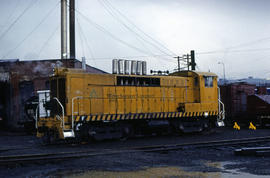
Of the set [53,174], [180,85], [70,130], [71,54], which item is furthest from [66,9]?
[53,174]

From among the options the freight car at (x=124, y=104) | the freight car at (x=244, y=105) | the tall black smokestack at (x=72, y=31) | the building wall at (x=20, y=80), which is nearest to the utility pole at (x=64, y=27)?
the tall black smokestack at (x=72, y=31)

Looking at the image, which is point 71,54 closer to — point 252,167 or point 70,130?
point 70,130

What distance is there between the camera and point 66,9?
86.3 ft

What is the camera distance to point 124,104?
50.4ft

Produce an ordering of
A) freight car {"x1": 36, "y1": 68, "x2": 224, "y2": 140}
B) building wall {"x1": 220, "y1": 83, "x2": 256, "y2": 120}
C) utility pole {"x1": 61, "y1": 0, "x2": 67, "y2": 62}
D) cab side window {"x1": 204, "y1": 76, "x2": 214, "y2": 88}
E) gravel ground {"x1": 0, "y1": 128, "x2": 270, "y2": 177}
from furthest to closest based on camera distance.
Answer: utility pole {"x1": 61, "y1": 0, "x2": 67, "y2": 62} → building wall {"x1": 220, "y1": 83, "x2": 256, "y2": 120} → cab side window {"x1": 204, "y1": 76, "x2": 214, "y2": 88} → freight car {"x1": 36, "y1": 68, "x2": 224, "y2": 140} → gravel ground {"x1": 0, "y1": 128, "x2": 270, "y2": 177}

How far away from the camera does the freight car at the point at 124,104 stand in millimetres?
13930

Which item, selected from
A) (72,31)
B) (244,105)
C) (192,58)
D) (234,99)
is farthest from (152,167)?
(192,58)

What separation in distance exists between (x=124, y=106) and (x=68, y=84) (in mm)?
3057

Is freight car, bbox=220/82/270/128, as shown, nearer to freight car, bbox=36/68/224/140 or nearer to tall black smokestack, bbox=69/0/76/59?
freight car, bbox=36/68/224/140

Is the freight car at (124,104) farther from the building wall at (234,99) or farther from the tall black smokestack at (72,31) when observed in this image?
the tall black smokestack at (72,31)

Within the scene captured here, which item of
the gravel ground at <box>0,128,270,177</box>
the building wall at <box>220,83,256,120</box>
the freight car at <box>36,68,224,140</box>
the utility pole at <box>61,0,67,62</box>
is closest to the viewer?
the gravel ground at <box>0,128,270,177</box>

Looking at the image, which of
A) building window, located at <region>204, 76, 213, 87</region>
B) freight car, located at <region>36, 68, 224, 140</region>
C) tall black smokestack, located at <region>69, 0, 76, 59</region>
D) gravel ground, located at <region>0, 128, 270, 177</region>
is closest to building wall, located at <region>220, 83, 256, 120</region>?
freight car, located at <region>36, 68, 224, 140</region>

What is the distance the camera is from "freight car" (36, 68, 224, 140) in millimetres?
13930

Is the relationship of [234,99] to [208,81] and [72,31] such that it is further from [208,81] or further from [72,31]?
[72,31]
